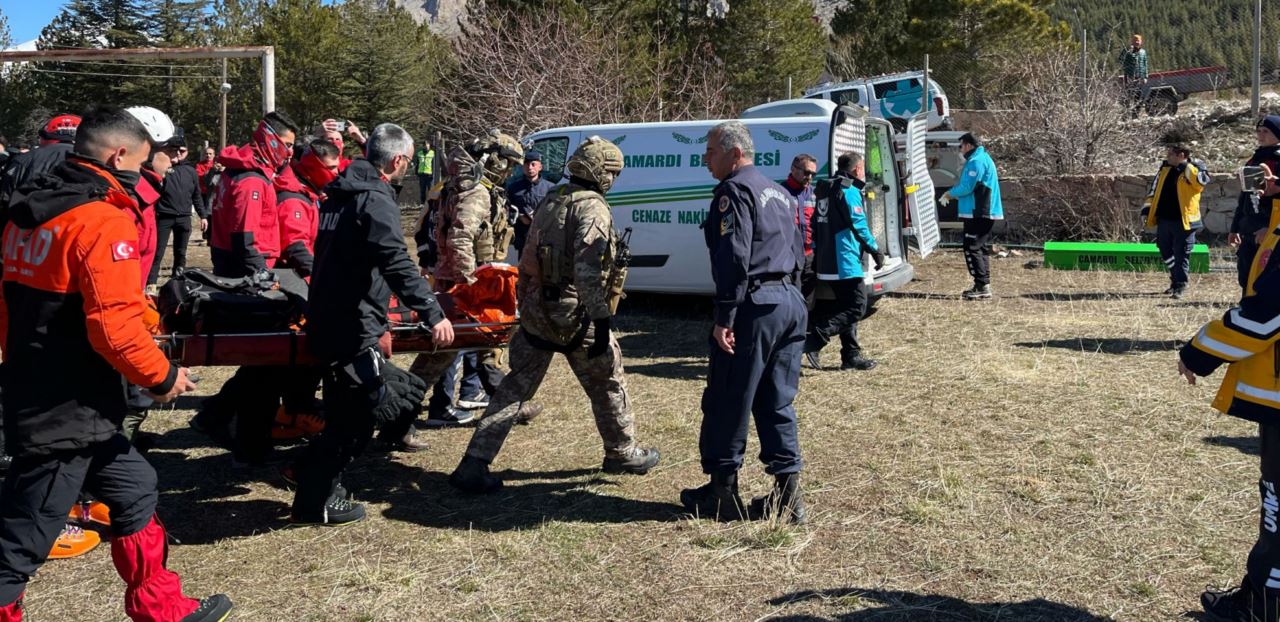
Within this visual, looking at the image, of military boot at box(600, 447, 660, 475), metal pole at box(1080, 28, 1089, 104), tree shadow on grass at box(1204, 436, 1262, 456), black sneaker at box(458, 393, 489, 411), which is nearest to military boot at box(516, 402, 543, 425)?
black sneaker at box(458, 393, 489, 411)

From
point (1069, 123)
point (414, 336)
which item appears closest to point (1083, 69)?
point (1069, 123)

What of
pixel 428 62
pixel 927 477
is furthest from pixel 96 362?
pixel 428 62

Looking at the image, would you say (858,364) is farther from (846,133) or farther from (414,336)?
(414,336)

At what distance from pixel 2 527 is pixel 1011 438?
16.7 ft

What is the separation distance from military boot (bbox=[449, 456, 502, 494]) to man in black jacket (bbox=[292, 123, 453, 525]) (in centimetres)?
64

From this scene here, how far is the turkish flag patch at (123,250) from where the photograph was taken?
3375mm

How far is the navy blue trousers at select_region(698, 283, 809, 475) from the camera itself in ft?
15.3

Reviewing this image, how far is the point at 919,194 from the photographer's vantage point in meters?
9.98

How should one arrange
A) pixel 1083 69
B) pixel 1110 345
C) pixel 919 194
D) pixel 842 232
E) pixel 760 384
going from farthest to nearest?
1. pixel 1083 69
2. pixel 919 194
3. pixel 1110 345
4. pixel 842 232
5. pixel 760 384

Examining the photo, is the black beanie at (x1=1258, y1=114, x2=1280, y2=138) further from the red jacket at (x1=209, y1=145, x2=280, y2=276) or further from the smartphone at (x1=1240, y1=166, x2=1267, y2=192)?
the red jacket at (x1=209, y1=145, x2=280, y2=276)

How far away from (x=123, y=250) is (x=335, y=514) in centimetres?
196

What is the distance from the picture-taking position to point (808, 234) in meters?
8.30

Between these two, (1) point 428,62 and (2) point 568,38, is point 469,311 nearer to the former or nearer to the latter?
(2) point 568,38

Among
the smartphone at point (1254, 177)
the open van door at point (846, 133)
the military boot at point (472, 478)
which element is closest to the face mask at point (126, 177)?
the military boot at point (472, 478)
